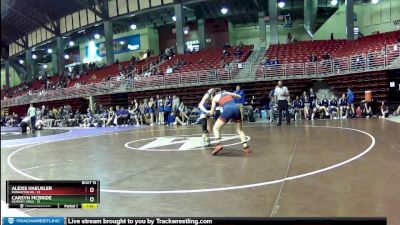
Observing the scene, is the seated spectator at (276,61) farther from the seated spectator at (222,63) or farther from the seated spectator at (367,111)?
the seated spectator at (367,111)

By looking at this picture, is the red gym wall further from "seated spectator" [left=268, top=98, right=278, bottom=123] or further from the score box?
the score box

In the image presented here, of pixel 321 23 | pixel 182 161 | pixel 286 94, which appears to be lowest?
pixel 182 161

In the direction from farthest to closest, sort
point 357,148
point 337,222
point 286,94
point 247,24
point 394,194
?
point 247,24 < point 286,94 < point 357,148 < point 394,194 < point 337,222

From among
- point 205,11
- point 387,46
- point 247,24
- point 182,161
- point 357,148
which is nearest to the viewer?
point 182,161

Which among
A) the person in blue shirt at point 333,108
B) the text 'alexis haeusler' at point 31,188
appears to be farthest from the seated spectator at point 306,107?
the text 'alexis haeusler' at point 31,188

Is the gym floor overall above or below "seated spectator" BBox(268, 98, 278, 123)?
below

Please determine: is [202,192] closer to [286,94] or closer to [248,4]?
[286,94]

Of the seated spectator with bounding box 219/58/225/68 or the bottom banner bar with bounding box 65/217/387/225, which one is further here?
the seated spectator with bounding box 219/58/225/68

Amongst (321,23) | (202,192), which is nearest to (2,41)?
(202,192)

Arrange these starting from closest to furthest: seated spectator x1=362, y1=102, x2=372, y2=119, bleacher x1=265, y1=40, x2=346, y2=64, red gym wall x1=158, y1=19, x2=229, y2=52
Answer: seated spectator x1=362, y1=102, x2=372, y2=119 < bleacher x1=265, y1=40, x2=346, y2=64 < red gym wall x1=158, y1=19, x2=229, y2=52

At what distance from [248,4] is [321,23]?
427 cm

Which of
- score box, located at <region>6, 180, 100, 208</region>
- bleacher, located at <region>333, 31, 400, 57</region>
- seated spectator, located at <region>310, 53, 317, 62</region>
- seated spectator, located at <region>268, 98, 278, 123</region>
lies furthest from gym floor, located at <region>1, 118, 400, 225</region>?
seated spectator, located at <region>310, 53, 317, 62</region>

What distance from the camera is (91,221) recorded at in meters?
1.58

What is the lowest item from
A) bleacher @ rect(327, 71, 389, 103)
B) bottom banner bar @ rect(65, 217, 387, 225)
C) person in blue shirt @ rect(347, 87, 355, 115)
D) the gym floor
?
the gym floor
